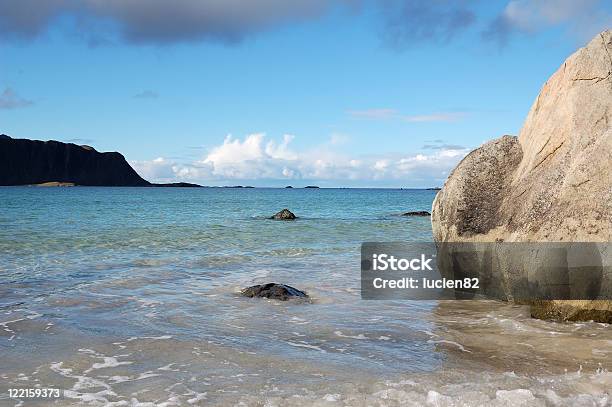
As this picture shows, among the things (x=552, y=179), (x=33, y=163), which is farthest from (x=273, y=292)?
(x=33, y=163)

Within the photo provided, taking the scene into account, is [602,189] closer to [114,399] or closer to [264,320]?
[264,320]

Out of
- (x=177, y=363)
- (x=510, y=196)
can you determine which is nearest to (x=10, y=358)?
(x=177, y=363)

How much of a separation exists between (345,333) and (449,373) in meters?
2.41

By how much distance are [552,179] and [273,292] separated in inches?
235

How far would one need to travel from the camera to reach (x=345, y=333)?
359 inches

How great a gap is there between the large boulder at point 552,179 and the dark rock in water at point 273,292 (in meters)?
3.54

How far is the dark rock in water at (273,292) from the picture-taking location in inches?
465

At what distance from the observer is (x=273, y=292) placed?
1194cm

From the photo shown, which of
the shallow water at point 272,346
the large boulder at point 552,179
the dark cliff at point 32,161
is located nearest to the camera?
the shallow water at point 272,346

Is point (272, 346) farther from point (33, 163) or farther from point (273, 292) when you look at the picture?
point (33, 163)

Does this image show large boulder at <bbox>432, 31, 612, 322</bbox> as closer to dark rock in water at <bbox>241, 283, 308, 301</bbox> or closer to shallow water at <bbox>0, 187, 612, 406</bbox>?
shallow water at <bbox>0, 187, 612, 406</bbox>

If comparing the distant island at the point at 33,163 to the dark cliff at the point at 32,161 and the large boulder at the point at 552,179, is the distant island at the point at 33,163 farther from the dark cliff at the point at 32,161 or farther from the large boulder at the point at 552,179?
the large boulder at the point at 552,179

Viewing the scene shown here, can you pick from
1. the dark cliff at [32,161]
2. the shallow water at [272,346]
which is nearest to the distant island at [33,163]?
the dark cliff at [32,161]

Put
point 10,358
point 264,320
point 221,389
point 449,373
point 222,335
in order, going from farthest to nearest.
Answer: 1. point 264,320
2. point 222,335
3. point 10,358
4. point 449,373
5. point 221,389
